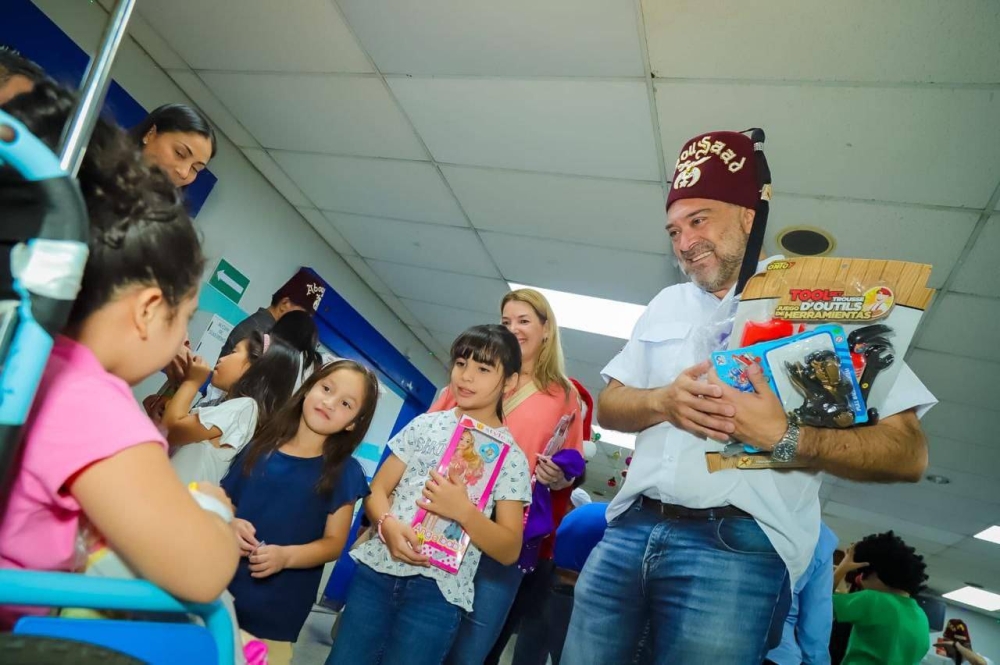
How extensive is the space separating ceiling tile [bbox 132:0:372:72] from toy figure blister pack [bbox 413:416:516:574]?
2071 millimetres

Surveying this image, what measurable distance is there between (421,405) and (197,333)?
350 centimetres

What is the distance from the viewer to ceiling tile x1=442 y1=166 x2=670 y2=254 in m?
3.29

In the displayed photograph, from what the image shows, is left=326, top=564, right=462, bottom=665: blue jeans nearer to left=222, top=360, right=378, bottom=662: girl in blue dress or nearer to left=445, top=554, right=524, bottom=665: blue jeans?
left=445, top=554, right=524, bottom=665: blue jeans

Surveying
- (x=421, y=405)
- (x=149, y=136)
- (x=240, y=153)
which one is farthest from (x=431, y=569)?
(x=421, y=405)

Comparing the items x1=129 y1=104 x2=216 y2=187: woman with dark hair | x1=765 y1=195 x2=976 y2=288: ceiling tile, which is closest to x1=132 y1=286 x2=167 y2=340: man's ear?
x1=129 y1=104 x2=216 y2=187: woman with dark hair

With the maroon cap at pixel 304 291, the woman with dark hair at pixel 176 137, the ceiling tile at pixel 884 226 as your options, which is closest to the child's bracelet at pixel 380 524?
the woman with dark hair at pixel 176 137

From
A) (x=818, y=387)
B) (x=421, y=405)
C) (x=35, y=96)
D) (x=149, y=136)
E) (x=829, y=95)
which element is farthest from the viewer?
(x=421, y=405)

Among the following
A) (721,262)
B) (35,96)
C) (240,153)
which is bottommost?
(35,96)

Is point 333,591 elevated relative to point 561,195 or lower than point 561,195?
lower

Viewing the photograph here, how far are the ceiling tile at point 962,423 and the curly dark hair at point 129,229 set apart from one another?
547cm

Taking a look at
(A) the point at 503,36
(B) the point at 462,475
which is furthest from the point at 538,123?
(B) the point at 462,475

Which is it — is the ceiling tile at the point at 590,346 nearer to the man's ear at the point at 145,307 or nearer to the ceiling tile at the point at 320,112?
the ceiling tile at the point at 320,112

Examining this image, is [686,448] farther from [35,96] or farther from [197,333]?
[197,333]

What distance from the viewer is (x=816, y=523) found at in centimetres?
110
